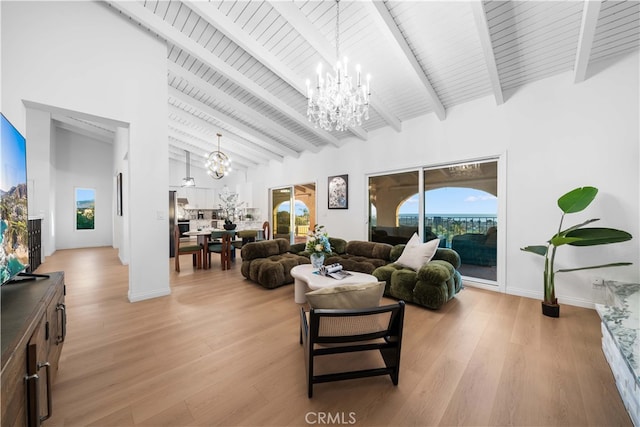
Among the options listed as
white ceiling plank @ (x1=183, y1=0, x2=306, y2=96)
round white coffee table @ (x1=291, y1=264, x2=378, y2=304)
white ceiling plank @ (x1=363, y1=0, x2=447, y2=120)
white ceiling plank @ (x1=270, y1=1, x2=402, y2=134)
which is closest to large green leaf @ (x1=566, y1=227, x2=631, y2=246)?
round white coffee table @ (x1=291, y1=264, x2=378, y2=304)

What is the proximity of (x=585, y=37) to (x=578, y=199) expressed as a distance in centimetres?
159

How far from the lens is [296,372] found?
5.86 feet

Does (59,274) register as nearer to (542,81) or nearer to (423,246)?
(423,246)

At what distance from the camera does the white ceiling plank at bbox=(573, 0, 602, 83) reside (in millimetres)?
2100

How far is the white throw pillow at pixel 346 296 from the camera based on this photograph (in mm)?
1565

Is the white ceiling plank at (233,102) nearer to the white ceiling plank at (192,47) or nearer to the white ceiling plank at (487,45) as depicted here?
the white ceiling plank at (192,47)

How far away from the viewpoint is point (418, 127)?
4.34 m

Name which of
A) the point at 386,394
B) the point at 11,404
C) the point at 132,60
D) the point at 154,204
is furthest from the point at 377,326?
the point at 132,60

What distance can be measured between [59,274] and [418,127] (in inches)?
196

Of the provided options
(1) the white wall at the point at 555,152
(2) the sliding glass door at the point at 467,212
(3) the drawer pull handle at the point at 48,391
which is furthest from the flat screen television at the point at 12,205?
(2) the sliding glass door at the point at 467,212

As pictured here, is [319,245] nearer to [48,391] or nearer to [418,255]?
[418,255]

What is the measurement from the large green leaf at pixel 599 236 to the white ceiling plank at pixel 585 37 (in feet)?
5.95

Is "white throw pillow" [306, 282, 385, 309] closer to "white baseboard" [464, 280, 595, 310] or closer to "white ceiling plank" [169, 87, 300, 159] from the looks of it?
"white baseboard" [464, 280, 595, 310]

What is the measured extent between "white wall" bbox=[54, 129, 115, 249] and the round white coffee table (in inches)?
340
